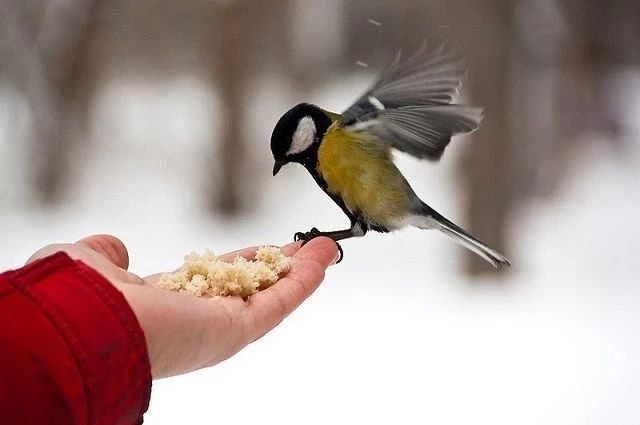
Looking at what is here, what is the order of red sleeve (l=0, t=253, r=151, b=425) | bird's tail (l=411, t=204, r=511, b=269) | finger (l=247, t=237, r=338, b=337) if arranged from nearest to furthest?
red sleeve (l=0, t=253, r=151, b=425), finger (l=247, t=237, r=338, b=337), bird's tail (l=411, t=204, r=511, b=269)

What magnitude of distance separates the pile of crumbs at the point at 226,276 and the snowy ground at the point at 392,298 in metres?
0.23

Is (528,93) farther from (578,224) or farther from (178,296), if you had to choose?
(178,296)

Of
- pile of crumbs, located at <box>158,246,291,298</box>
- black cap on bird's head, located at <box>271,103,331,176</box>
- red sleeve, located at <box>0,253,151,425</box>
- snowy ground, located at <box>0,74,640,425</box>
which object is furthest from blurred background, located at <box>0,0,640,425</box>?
red sleeve, located at <box>0,253,151,425</box>

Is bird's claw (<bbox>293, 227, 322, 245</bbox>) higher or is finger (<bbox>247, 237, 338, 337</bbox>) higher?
bird's claw (<bbox>293, 227, 322, 245</bbox>)

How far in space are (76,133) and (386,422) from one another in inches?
23.1

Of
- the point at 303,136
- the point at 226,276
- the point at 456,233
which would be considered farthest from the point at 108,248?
the point at 456,233

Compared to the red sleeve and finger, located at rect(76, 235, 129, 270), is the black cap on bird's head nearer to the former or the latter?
finger, located at rect(76, 235, 129, 270)

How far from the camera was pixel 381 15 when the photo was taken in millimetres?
1028

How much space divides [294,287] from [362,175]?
210 millimetres

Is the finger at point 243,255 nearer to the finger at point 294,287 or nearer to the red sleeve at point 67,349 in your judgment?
the finger at point 294,287

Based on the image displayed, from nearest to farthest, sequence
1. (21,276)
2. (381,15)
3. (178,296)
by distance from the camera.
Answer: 1. (21,276)
2. (178,296)
3. (381,15)

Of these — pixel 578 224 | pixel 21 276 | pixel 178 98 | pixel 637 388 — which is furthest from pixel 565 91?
pixel 21 276

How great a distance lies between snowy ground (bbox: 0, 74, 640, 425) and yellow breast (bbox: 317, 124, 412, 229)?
97mm

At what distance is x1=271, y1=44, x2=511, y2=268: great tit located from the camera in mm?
889
